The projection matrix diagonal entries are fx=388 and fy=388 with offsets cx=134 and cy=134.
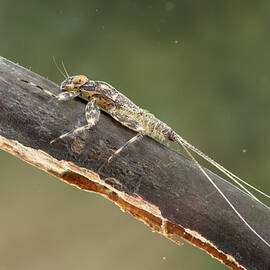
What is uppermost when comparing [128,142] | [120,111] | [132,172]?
[120,111]

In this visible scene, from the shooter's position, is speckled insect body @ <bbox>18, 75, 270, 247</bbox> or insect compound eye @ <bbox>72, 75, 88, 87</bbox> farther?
insect compound eye @ <bbox>72, 75, 88, 87</bbox>

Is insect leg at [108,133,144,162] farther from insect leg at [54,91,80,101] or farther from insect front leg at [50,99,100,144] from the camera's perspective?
insect leg at [54,91,80,101]

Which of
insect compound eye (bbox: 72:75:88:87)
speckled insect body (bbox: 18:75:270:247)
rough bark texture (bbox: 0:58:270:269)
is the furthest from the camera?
insect compound eye (bbox: 72:75:88:87)

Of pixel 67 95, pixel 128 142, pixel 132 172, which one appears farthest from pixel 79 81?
pixel 132 172

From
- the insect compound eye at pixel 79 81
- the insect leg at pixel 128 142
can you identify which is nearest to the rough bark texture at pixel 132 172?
the insect leg at pixel 128 142

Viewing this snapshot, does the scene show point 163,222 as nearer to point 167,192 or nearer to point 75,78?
point 167,192

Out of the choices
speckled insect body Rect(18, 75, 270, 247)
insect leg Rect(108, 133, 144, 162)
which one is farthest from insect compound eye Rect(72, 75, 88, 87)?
insect leg Rect(108, 133, 144, 162)

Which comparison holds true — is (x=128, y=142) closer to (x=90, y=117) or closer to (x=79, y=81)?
(x=90, y=117)

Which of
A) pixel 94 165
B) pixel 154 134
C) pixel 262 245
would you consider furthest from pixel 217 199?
pixel 94 165
